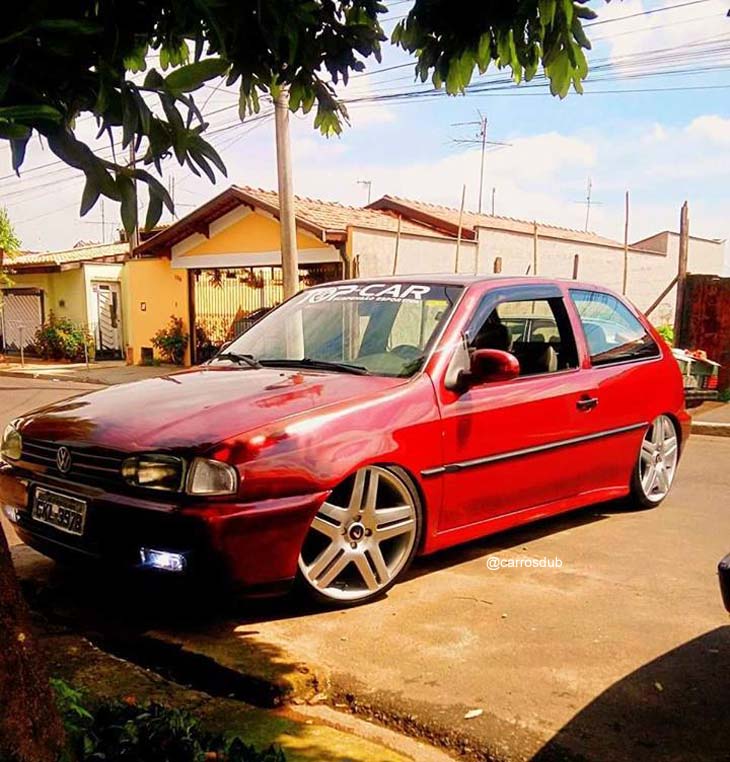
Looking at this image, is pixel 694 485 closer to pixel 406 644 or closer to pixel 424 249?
pixel 406 644

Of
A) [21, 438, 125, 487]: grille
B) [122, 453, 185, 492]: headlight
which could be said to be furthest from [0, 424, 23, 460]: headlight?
[122, 453, 185, 492]: headlight

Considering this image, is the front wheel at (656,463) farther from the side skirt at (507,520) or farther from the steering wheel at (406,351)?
the steering wheel at (406,351)

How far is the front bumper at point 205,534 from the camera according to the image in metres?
3.07

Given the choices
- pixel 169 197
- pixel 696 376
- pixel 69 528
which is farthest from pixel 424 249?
pixel 169 197

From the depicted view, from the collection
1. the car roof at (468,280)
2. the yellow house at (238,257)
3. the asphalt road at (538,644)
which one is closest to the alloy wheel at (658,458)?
the asphalt road at (538,644)

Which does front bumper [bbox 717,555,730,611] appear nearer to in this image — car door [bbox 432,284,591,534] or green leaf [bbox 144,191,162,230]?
car door [bbox 432,284,591,534]

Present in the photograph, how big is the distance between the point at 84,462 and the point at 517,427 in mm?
2205

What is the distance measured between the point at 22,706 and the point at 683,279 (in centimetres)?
1153

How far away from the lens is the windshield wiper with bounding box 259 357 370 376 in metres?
4.11

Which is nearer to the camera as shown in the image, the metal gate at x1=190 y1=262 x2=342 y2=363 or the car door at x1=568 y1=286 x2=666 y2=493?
the car door at x1=568 y1=286 x2=666 y2=493

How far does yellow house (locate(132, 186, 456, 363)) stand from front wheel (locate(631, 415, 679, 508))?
9.67 m

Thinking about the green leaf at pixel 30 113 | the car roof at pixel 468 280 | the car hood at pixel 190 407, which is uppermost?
the green leaf at pixel 30 113

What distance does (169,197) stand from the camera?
1940mm

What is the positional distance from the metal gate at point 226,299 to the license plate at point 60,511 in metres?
14.6
